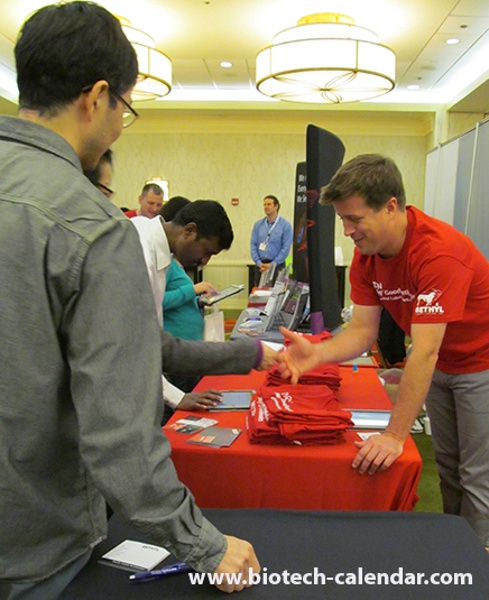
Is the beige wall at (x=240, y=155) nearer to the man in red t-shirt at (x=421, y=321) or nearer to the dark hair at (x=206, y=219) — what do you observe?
the dark hair at (x=206, y=219)

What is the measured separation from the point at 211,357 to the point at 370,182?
0.70 metres

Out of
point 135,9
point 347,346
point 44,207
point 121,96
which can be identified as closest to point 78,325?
point 44,207

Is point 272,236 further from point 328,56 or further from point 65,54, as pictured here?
point 65,54

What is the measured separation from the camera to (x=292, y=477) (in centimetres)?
140

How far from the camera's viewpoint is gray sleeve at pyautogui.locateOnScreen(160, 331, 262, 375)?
51.1 inches

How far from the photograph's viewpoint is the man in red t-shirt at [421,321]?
150 cm

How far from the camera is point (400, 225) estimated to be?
161cm

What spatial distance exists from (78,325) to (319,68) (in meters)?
4.28

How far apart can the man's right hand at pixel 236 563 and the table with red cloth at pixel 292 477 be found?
534mm

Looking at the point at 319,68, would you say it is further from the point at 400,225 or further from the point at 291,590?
the point at 291,590

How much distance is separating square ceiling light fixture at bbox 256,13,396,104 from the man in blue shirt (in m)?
2.49

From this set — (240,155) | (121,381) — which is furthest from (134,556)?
(240,155)

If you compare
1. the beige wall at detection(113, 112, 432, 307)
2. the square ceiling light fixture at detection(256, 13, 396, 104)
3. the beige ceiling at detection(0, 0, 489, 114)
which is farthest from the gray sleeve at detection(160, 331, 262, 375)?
the beige wall at detection(113, 112, 432, 307)

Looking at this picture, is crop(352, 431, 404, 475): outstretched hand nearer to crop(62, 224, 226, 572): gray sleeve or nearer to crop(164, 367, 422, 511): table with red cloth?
crop(164, 367, 422, 511): table with red cloth
